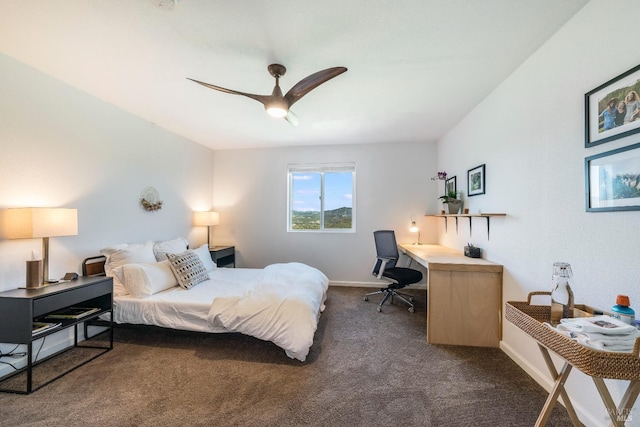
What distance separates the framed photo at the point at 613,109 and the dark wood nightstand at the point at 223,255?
4.25 metres

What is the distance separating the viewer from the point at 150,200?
138 inches

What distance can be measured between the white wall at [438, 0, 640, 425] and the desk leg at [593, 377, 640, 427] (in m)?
0.36

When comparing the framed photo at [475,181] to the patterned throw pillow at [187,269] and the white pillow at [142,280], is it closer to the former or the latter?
the patterned throw pillow at [187,269]

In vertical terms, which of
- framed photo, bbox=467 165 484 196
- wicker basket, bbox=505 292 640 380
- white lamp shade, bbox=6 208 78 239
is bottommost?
wicker basket, bbox=505 292 640 380

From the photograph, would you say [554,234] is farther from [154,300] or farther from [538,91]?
[154,300]

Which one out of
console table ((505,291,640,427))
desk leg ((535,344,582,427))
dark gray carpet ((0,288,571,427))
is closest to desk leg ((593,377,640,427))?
console table ((505,291,640,427))

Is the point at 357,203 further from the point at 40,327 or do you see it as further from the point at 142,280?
the point at 40,327

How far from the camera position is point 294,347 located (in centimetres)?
212

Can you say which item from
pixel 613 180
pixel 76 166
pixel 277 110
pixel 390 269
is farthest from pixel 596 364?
pixel 76 166

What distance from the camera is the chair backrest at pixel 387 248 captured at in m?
3.56

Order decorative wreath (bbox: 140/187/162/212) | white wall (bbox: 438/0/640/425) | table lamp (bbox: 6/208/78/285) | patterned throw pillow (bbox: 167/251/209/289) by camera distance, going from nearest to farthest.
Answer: white wall (bbox: 438/0/640/425) → table lamp (bbox: 6/208/78/285) → patterned throw pillow (bbox: 167/251/209/289) → decorative wreath (bbox: 140/187/162/212)

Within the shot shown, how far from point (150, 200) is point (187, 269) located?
1.27 metres

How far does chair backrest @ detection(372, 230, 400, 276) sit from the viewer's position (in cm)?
356

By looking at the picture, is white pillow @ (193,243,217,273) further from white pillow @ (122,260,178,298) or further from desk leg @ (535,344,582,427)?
desk leg @ (535,344,582,427)
